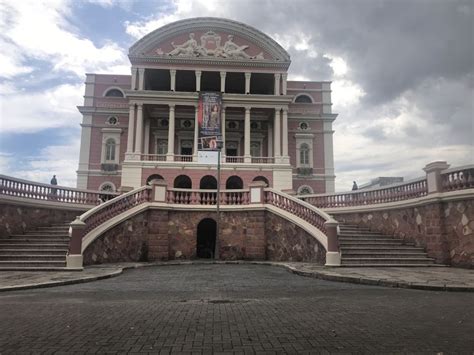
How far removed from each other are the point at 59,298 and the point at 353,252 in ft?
32.8

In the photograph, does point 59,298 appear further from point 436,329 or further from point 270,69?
point 270,69

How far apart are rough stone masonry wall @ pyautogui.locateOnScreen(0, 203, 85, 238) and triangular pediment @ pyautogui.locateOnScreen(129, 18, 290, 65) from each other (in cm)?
2259

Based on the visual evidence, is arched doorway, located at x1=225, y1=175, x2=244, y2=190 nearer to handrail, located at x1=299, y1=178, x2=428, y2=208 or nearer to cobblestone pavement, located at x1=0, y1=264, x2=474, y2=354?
handrail, located at x1=299, y1=178, x2=428, y2=208

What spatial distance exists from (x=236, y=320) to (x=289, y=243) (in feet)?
36.6

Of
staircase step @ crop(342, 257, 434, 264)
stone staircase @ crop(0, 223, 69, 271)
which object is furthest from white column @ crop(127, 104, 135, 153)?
staircase step @ crop(342, 257, 434, 264)

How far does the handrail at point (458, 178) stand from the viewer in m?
12.4

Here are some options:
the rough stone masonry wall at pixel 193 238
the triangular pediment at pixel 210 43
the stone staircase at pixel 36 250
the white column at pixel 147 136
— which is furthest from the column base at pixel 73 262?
the triangular pediment at pixel 210 43

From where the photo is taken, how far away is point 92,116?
125ft

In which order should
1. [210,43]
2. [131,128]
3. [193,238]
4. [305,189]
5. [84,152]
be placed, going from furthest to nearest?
[305,189], [84,152], [210,43], [131,128], [193,238]

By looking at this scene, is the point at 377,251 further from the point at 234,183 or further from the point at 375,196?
the point at 234,183

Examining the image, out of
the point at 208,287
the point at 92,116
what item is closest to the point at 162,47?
the point at 92,116

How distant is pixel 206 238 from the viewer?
823 inches

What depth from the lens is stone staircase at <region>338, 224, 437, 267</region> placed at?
1323cm

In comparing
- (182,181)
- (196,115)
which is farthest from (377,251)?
(196,115)
